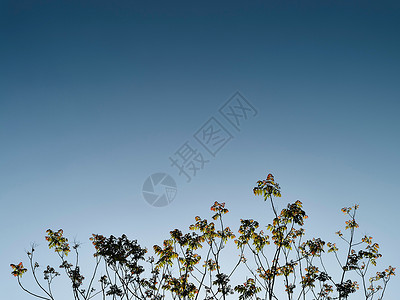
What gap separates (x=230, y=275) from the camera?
8320 millimetres

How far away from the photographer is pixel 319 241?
902 centimetres

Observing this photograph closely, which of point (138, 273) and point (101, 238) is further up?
point (101, 238)

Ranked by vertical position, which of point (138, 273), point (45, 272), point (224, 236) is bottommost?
point (224, 236)

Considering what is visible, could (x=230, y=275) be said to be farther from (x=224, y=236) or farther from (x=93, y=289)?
(x=93, y=289)

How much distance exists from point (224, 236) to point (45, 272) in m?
6.71

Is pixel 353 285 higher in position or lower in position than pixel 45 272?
lower

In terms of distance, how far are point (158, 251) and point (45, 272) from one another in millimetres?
4646

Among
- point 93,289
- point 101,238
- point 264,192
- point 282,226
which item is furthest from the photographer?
point 93,289

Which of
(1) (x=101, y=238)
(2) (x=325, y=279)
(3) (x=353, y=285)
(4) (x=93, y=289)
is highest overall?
(1) (x=101, y=238)

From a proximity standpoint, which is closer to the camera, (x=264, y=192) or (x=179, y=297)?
(x=264, y=192)

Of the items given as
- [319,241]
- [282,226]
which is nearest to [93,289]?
[282,226]

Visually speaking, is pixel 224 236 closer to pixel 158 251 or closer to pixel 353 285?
pixel 158 251

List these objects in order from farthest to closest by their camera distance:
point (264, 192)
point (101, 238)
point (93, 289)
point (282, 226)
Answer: point (93, 289) < point (101, 238) < point (282, 226) < point (264, 192)

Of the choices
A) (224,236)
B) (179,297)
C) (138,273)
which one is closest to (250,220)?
(224,236)
